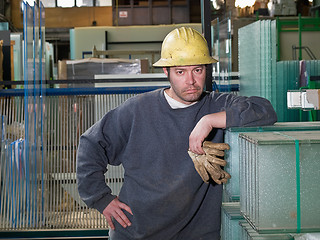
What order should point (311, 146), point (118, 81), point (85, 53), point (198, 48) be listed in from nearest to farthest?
point (311, 146), point (198, 48), point (118, 81), point (85, 53)

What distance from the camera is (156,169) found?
2.46 meters

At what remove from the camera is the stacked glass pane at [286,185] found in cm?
160

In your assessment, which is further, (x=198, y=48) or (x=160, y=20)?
(x=160, y=20)

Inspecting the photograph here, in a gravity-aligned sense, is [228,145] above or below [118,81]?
below

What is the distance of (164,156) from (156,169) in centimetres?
8

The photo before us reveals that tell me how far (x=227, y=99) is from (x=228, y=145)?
38 cm

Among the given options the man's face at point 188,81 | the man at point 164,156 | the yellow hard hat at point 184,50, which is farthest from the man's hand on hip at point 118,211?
the yellow hard hat at point 184,50

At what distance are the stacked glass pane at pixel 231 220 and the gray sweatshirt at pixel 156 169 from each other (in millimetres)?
167

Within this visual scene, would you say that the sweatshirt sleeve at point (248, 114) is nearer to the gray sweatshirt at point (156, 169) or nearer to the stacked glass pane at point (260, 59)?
the gray sweatshirt at point (156, 169)

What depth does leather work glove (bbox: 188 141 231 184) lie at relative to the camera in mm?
2139

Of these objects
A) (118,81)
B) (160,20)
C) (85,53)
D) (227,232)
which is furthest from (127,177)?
(160,20)

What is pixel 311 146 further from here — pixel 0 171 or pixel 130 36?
pixel 130 36

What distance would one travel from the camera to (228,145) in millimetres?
2152

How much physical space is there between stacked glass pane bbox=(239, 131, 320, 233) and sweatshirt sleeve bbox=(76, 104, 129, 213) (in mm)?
1083
